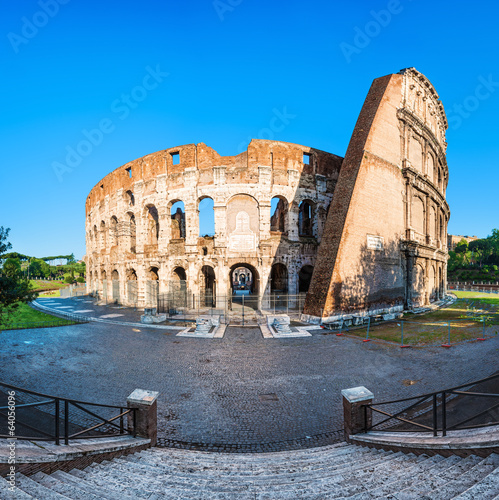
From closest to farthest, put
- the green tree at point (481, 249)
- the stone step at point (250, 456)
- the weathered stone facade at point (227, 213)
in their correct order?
the stone step at point (250, 456), the weathered stone facade at point (227, 213), the green tree at point (481, 249)

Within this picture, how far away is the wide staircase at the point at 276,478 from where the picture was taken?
2830 millimetres

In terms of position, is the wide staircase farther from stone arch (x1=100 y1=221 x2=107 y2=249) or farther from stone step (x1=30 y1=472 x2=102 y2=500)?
stone arch (x1=100 y1=221 x2=107 y2=249)

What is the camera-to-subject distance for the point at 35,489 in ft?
9.09

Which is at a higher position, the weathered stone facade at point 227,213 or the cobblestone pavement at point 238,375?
the weathered stone facade at point 227,213

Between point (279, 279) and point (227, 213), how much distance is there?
28.8 ft

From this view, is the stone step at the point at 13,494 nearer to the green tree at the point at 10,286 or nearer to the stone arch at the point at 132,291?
the green tree at the point at 10,286

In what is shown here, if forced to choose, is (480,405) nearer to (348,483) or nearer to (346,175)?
(348,483)

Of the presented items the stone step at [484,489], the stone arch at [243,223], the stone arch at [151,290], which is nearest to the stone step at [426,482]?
the stone step at [484,489]

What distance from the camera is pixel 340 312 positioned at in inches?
645

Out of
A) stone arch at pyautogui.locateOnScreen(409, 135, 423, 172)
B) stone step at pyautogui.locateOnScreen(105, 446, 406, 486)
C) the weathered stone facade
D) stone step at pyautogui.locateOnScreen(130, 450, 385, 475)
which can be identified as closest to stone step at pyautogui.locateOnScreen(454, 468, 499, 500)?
stone step at pyautogui.locateOnScreen(105, 446, 406, 486)

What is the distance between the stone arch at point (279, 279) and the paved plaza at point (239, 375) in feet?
32.4

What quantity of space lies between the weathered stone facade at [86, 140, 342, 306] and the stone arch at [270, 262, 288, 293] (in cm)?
17

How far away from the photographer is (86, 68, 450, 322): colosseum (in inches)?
693

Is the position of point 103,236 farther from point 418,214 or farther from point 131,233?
point 418,214
